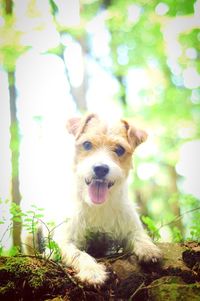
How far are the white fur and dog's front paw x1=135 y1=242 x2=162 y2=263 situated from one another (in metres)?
0.02

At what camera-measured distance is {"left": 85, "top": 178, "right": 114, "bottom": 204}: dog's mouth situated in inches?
107

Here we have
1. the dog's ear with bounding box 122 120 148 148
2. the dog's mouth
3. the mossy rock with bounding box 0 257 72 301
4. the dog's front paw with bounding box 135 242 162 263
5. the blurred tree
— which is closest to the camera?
the mossy rock with bounding box 0 257 72 301

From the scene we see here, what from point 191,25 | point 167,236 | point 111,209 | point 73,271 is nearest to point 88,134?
point 111,209

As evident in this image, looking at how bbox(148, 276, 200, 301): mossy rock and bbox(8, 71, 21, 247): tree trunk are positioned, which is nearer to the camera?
bbox(148, 276, 200, 301): mossy rock

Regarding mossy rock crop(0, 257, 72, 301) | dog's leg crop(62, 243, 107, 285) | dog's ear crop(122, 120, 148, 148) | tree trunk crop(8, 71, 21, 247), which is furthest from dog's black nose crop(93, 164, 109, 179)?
tree trunk crop(8, 71, 21, 247)

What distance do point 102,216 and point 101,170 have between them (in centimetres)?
43

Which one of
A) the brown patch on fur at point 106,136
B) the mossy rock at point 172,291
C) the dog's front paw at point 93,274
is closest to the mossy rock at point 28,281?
the dog's front paw at point 93,274

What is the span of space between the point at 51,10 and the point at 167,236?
252 centimetres

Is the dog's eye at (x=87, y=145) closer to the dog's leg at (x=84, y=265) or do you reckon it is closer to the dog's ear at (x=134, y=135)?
the dog's ear at (x=134, y=135)

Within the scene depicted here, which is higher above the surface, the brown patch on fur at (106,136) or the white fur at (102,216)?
the brown patch on fur at (106,136)

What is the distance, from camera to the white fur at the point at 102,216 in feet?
8.71

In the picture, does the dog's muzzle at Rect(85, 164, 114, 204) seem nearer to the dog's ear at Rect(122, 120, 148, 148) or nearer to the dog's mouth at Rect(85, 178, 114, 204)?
the dog's mouth at Rect(85, 178, 114, 204)

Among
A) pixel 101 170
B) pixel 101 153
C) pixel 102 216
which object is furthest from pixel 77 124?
pixel 102 216

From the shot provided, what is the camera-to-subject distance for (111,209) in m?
2.86
